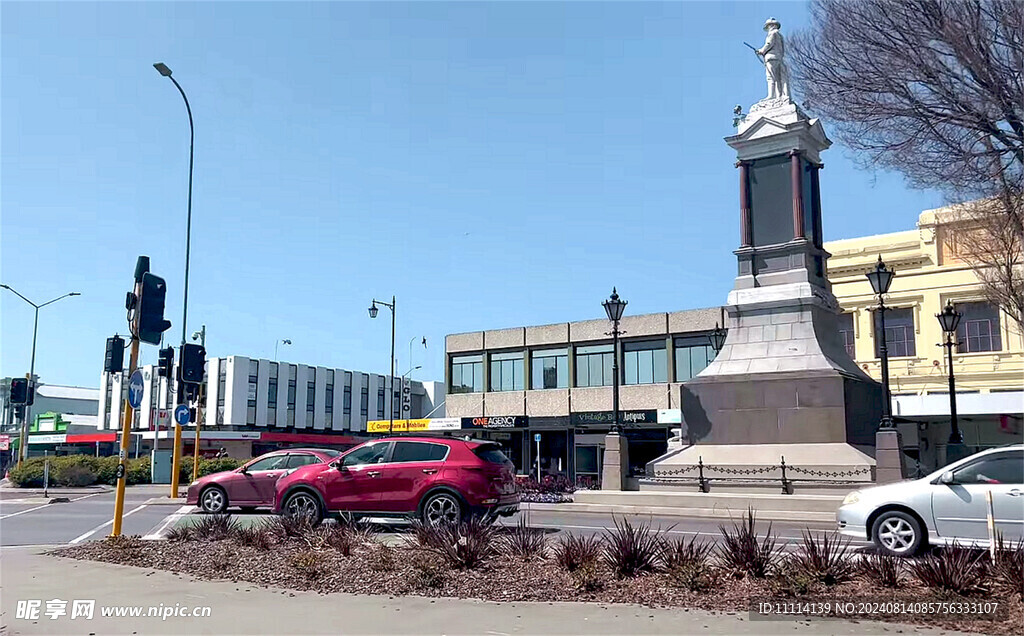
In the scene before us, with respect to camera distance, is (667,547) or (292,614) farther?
(667,547)

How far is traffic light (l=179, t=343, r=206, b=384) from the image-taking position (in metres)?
22.5

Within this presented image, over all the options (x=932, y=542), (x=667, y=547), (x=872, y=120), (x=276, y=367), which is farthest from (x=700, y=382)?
(x=276, y=367)

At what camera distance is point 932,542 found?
1103 centimetres

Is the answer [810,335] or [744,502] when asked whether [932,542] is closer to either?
[744,502]

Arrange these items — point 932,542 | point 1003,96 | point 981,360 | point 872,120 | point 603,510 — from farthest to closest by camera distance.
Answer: point 981,360 < point 603,510 < point 872,120 < point 1003,96 < point 932,542

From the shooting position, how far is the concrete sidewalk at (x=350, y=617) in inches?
288

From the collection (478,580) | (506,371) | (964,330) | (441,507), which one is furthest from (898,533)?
(506,371)

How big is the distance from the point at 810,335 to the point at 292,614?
18.3 m

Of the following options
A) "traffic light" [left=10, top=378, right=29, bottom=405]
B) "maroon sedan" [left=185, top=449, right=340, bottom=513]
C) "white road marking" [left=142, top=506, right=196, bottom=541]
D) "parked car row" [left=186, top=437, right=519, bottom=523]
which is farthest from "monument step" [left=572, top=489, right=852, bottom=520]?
"traffic light" [left=10, top=378, right=29, bottom=405]

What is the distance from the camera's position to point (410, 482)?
1441cm

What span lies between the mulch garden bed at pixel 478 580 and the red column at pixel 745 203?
17.3m

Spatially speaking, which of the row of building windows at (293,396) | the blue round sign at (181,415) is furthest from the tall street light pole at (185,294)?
the row of building windows at (293,396)

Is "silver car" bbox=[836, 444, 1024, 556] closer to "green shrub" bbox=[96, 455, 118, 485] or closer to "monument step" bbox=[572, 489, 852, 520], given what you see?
"monument step" bbox=[572, 489, 852, 520]

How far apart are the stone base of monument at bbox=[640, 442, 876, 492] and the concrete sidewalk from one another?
14.0 metres
